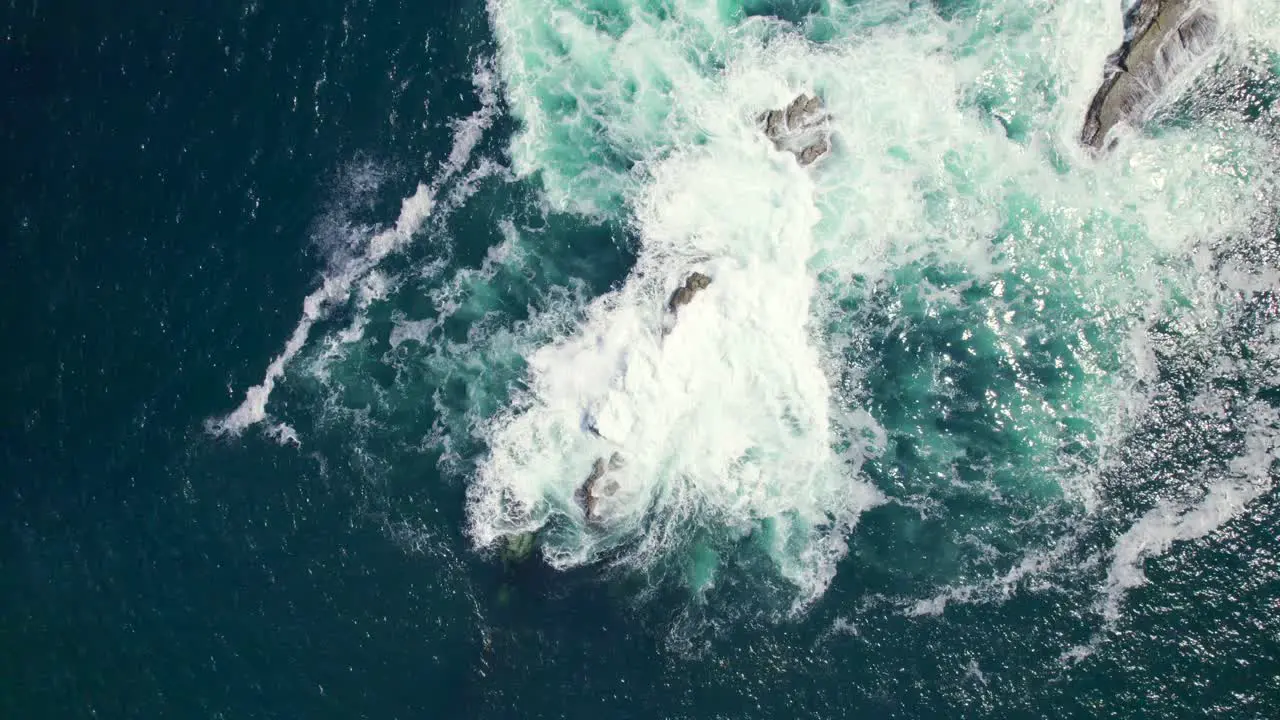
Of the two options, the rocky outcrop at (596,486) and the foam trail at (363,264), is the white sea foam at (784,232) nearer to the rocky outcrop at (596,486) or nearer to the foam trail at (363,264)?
the rocky outcrop at (596,486)

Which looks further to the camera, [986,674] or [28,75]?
[28,75]


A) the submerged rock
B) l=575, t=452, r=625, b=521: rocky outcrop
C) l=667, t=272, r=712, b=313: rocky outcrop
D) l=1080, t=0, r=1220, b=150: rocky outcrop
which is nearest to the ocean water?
the submerged rock

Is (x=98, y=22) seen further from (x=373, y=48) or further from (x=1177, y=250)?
(x=1177, y=250)

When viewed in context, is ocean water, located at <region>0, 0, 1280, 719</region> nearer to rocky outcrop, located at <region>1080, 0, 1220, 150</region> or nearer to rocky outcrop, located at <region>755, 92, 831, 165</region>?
rocky outcrop, located at <region>755, 92, 831, 165</region>

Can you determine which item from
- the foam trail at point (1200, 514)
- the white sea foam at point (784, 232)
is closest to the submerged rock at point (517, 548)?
the white sea foam at point (784, 232)

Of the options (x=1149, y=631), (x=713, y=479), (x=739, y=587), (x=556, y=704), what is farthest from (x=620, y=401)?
(x=1149, y=631)

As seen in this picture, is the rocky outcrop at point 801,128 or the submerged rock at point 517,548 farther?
the submerged rock at point 517,548
